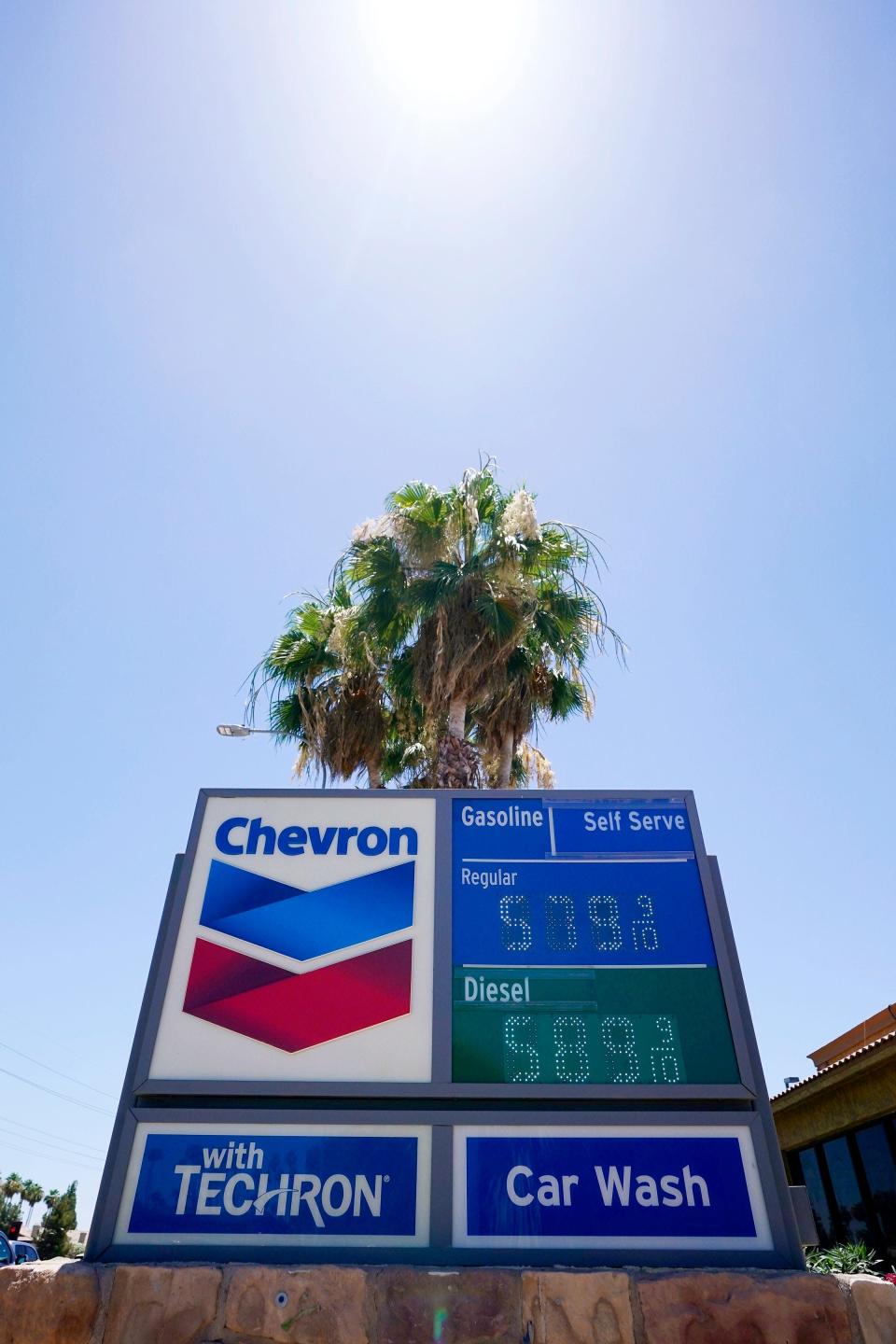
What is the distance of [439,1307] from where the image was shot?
380 centimetres

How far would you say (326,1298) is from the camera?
12.6 feet

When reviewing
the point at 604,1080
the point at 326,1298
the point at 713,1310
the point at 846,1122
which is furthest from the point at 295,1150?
the point at 846,1122

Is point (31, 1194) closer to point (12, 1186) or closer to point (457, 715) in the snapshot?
point (12, 1186)

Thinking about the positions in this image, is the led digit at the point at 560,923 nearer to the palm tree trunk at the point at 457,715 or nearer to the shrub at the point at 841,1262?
the shrub at the point at 841,1262

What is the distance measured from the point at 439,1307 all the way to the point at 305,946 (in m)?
1.91

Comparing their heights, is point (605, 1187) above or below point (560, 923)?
below

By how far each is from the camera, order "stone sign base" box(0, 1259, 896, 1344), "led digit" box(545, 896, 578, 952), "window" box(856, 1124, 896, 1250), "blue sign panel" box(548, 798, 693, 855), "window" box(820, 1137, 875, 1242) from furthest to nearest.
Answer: "window" box(820, 1137, 875, 1242) → "window" box(856, 1124, 896, 1250) → "blue sign panel" box(548, 798, 693, 855) → "led digit" box(545, 896, 578, 952) → "stone sign base" box(0, 1259, 896, 1344)

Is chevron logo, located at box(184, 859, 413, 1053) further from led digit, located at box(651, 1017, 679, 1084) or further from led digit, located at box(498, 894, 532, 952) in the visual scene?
led digit, located at box(651, 1017, 679, 1084)

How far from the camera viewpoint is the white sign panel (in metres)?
4.68

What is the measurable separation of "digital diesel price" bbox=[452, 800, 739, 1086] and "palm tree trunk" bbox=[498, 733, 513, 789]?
7.18 metres

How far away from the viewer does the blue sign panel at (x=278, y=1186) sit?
417 cm

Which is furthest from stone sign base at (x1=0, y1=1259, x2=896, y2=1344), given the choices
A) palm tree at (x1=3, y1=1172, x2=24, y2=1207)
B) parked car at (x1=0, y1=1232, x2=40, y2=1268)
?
palm tree at (x1=3, y1=1172, x2=24, y2=1207)

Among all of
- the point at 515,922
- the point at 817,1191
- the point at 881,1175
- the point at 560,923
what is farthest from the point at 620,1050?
the point at 817,1191

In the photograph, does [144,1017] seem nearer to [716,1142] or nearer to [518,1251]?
[518,1251]
